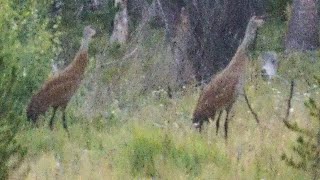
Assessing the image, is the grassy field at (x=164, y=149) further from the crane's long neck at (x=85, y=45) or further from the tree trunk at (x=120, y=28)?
the tree trunk at (x=120, y=28)

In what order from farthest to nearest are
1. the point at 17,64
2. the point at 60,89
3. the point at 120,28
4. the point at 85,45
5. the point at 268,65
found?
1. the point at 120,28
2. the point at 268,65
3. the point at 85,45
4. the point at 60,89
5. the point at 17,64

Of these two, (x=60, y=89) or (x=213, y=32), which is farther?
(x=213, y=32)

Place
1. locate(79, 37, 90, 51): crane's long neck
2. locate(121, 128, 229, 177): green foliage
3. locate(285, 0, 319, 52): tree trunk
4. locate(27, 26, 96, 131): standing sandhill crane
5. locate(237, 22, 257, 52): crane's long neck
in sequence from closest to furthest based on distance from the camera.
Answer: locate(121, 128, 229, 177): green foliage, locate(237, 22, 257, 52): crane's long neck, locate(27, 26, 96, 131): standing sandhill crane, locate(79, 37, 90, 51): crane's long neck, locate(285, 0, 319, 52): tree trunk

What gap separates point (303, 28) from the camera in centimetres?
1742

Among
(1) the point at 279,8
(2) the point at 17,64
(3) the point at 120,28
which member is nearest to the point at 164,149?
(2) the point at 17,64

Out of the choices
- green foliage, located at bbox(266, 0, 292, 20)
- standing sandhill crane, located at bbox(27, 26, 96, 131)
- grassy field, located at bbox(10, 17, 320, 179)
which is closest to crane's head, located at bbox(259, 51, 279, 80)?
grassy field, located at bbox(10, 17, 320, 179)

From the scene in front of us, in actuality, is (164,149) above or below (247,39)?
below

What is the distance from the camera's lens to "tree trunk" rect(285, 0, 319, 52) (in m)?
17.3

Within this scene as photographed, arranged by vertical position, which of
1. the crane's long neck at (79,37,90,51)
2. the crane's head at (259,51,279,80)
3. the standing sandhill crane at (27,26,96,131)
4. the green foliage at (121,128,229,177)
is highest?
the green foliage at (121,128,229,177)

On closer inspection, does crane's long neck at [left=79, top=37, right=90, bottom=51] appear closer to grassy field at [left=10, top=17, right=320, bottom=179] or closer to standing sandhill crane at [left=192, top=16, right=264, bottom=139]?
grassy field at [left=10, top=17, right=320, bottom=179]

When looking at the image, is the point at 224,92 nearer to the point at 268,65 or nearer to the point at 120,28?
the point at 268,65

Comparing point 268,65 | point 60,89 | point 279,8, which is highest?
point 60,89

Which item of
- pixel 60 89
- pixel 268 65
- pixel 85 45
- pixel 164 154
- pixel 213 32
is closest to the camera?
pixel 164 154

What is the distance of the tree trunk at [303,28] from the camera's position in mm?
17297
